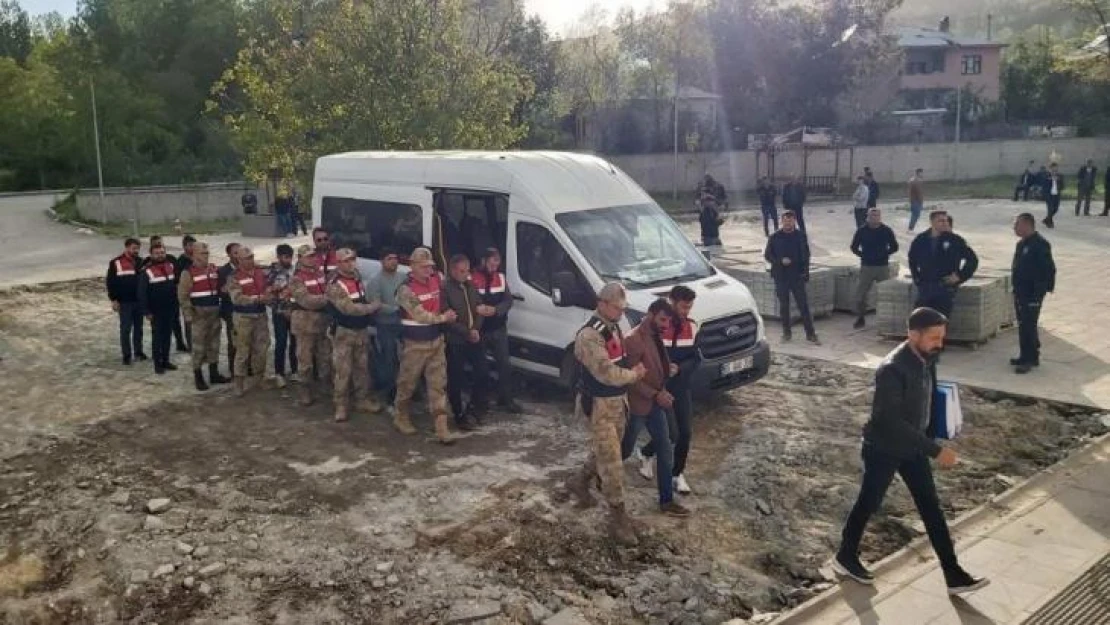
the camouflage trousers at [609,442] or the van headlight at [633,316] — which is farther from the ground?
the van headlight at [633,316]

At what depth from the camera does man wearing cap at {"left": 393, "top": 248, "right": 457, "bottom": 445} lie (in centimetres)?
825

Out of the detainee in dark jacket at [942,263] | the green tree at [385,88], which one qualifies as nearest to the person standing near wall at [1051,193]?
the green tree at [385,88]

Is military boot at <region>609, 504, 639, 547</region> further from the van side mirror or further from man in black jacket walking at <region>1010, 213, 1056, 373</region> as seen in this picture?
man in black jacket walking at <region>1010, 213, 1056, 373</region>

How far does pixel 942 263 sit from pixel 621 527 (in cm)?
561

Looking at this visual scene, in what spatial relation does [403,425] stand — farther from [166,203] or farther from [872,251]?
[166,203]

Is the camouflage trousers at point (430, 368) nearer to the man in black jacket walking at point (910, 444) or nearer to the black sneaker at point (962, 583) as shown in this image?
the man in black jacket walking at point (910, 444)

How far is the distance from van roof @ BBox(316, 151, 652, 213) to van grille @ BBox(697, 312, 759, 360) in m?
1.80

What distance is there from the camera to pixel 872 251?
41.0ft

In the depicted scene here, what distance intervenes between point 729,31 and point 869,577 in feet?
129

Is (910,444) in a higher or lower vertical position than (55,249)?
higher

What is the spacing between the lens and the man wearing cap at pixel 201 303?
1016cm

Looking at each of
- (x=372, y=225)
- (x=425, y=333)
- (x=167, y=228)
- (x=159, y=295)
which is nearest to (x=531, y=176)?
(x=425, y=333)

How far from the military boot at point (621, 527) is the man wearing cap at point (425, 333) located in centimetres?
233

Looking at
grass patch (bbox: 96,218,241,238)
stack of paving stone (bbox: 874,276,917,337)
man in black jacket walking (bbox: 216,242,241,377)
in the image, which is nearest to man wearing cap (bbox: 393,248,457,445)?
man in black jacket walking (bbox: 216,242,241,377)
